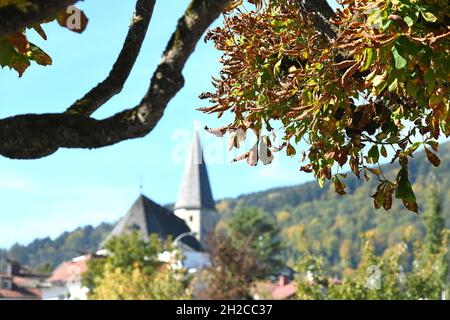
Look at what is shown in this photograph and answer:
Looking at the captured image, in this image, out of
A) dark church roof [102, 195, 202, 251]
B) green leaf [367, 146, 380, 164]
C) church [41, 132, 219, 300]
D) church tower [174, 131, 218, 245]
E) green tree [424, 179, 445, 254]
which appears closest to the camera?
green leaf [367, 146, 380, 164]

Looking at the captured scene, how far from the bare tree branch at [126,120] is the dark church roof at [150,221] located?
10591 cm

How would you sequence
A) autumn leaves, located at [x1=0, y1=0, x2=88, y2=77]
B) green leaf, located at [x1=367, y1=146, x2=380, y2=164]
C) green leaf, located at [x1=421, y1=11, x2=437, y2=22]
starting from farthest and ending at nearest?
green leaf, located at [x1=367, y1=146, x2=380, y2=164]
green leaf, located at [x1=421, y1=11, x2=437, y2=22]
autumn leaves, located at [x1=0, y1=0, x2=88, y2=77]

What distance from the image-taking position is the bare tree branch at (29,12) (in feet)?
11.8

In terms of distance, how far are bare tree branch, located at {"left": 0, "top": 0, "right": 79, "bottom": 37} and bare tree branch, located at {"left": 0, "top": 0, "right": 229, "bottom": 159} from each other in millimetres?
604

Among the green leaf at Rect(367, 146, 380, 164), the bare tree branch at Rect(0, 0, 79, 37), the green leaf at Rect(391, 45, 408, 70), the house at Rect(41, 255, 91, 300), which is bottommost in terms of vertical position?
the house at Rect(41, 255, 91, 300)

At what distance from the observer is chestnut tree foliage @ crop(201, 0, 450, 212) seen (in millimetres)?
5668

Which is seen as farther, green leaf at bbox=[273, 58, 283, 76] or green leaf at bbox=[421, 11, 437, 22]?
Answer: green leaf at bbox=[273, 58, 283, 76]

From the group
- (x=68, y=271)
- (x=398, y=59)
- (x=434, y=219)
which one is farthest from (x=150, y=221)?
(x=398, y=59)

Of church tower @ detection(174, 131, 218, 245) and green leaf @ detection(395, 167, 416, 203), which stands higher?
church tower @ detection(174, 131, 218, 245)

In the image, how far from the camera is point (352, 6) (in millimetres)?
6188

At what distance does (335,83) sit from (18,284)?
109 meters

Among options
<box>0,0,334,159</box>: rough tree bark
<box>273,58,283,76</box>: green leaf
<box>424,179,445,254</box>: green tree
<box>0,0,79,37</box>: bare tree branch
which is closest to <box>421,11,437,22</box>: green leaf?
<box>273,58,283,76</box>: green leaf

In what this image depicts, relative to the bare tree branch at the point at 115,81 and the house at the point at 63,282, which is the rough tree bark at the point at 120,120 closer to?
the bare tree branch at the point at 115,81

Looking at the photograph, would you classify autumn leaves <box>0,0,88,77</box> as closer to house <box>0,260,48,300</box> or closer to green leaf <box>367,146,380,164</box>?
green leaf <box>367,146,380,164</box>
